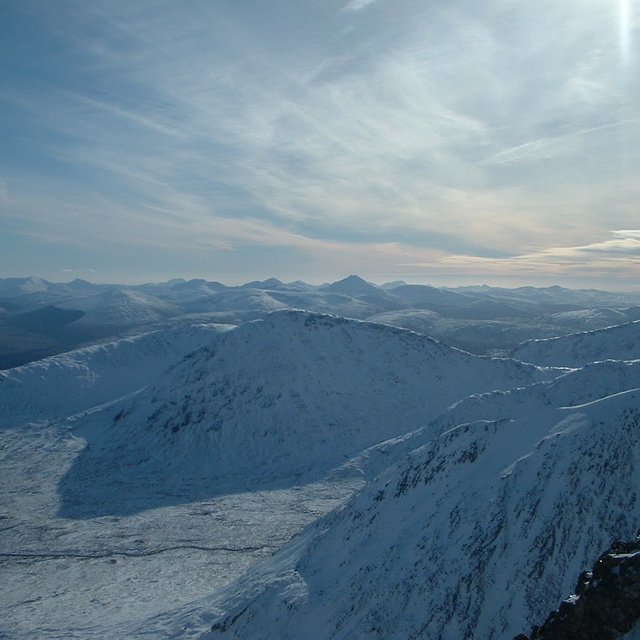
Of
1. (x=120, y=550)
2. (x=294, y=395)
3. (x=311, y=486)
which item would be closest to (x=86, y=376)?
(x=294, y=395)

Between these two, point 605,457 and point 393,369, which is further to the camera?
point 393,369

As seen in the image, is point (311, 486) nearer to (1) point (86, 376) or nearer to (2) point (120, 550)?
(2) point (120, 550)

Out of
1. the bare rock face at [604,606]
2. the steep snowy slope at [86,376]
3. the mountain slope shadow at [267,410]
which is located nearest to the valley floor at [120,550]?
the mountain slope shadow at [267,410]

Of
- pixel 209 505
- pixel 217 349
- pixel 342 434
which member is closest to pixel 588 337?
pixel 342 434

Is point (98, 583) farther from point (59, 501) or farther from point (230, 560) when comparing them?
point (59, 501)

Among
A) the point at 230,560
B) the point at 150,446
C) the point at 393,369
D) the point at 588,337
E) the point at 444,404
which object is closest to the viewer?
the point at 230,560

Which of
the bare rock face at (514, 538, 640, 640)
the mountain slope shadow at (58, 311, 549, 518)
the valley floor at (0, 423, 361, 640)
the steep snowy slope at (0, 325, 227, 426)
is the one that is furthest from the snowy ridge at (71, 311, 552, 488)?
the bare rock face at (514, 538, 640, 640)
